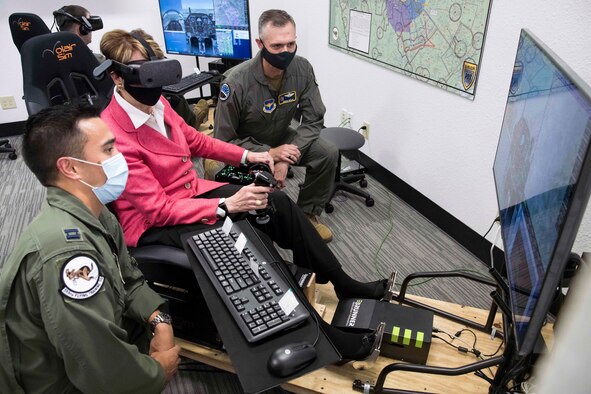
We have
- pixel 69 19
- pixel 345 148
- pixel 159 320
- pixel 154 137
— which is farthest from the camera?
pixel 69 19

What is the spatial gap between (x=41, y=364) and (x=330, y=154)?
1877mm

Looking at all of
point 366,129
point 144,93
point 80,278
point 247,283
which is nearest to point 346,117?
point 366,129

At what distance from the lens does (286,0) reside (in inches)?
155

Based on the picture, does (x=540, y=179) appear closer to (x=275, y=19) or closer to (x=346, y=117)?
(x=275, y=19)

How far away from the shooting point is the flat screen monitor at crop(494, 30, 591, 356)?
2.36 feet

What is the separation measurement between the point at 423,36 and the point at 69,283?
2283 millimetres

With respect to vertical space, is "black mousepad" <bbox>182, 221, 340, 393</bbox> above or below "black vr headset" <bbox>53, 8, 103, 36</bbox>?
below

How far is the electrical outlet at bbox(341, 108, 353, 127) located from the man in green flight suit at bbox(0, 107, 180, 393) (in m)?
2.39

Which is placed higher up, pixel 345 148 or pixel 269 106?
pixel 269 106

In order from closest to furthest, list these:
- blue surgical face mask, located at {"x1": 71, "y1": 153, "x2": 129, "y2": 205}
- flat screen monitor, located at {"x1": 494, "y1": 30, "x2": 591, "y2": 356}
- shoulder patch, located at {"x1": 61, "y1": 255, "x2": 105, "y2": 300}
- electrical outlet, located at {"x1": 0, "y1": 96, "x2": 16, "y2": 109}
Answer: flat screen monitor, located at {"x1": 494, "y1": 30, "x2": 591, "y2": 356}, shoulder patch, located at {"x1": 61, "y1": 255, "x2": 105, "y2": 300}, blue surgical face mask, located at {"x1": 71, "y1": 153, "x2": 129, "y2": 205}, electrical outlet, located at {"x1": 0, "y1": 96, "x2": 16, "y2": 109}

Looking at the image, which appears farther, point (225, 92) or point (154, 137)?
point (225, 92)

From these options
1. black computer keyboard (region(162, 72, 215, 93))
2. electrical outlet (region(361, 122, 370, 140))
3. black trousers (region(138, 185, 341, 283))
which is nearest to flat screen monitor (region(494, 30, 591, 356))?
black trousers (region(138, 185, 341, 283))

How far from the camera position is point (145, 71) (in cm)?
148

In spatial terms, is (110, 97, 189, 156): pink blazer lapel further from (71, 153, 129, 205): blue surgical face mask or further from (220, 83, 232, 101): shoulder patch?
(220, 83, 232, 101): shoulder patch
